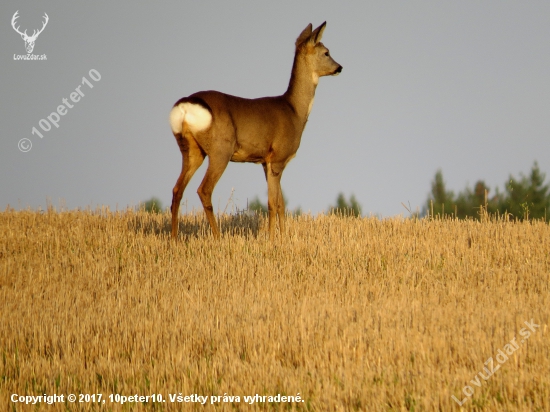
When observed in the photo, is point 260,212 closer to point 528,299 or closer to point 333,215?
point 333,215

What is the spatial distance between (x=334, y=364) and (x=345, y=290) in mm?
2727

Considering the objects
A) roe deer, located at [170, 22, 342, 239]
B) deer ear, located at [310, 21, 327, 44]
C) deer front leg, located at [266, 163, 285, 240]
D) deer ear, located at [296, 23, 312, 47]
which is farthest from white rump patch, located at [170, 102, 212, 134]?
deer ear, located at [310, 21, 327, 44]

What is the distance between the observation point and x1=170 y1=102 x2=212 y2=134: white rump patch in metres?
9.48

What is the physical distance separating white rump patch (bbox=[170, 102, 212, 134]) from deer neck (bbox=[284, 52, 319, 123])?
1.88 metres

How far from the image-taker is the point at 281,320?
6.29 meters

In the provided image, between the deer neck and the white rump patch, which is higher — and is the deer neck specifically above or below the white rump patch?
above

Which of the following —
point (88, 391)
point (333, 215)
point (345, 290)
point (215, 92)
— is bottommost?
point (88, 391)

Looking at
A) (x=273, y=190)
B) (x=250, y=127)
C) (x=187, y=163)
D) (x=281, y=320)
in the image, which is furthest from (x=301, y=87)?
(x=281, y=320)

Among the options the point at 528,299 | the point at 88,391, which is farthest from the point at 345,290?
the point at 88,391

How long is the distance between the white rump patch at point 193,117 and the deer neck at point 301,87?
188 centimetres

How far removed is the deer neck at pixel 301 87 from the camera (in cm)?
1093

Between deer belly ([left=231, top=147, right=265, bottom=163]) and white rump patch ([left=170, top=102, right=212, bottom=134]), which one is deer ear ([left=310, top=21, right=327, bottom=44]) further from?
white rump patch ([left=170, top=102, right=212, bottom=134])

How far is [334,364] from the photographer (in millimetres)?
5211

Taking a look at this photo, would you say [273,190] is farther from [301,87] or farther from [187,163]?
[301,87]
